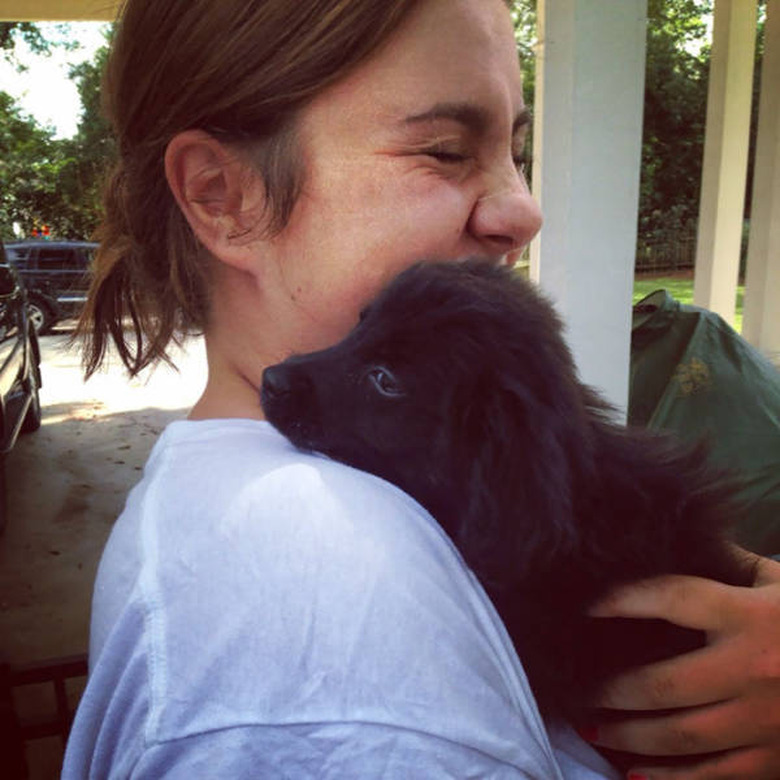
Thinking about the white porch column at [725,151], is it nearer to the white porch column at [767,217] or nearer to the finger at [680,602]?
the white porch column at [767,217]

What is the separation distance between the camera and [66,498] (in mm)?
6551

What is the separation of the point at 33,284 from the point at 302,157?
580 inches

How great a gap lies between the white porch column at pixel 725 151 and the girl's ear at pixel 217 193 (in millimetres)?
7015

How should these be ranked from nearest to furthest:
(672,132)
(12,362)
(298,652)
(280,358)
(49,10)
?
(298,652), (280,358), (12,362), (49,10), (672,132)

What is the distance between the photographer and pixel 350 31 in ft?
4.04

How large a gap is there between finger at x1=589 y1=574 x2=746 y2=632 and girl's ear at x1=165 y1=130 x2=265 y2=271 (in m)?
0.91

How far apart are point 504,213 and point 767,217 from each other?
309 inches

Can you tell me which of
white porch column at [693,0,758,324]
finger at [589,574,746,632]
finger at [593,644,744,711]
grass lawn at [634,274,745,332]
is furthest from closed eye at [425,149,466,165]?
grass lawn at [634,274,745,332]

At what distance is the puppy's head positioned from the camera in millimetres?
1191

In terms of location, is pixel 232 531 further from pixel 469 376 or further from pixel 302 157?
pixel 302 157

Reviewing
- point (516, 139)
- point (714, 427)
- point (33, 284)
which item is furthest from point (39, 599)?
point (33, 284)

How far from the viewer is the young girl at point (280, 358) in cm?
83

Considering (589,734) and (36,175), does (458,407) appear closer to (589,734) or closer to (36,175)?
(589,734)

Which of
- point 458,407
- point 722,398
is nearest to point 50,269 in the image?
point 722,398
